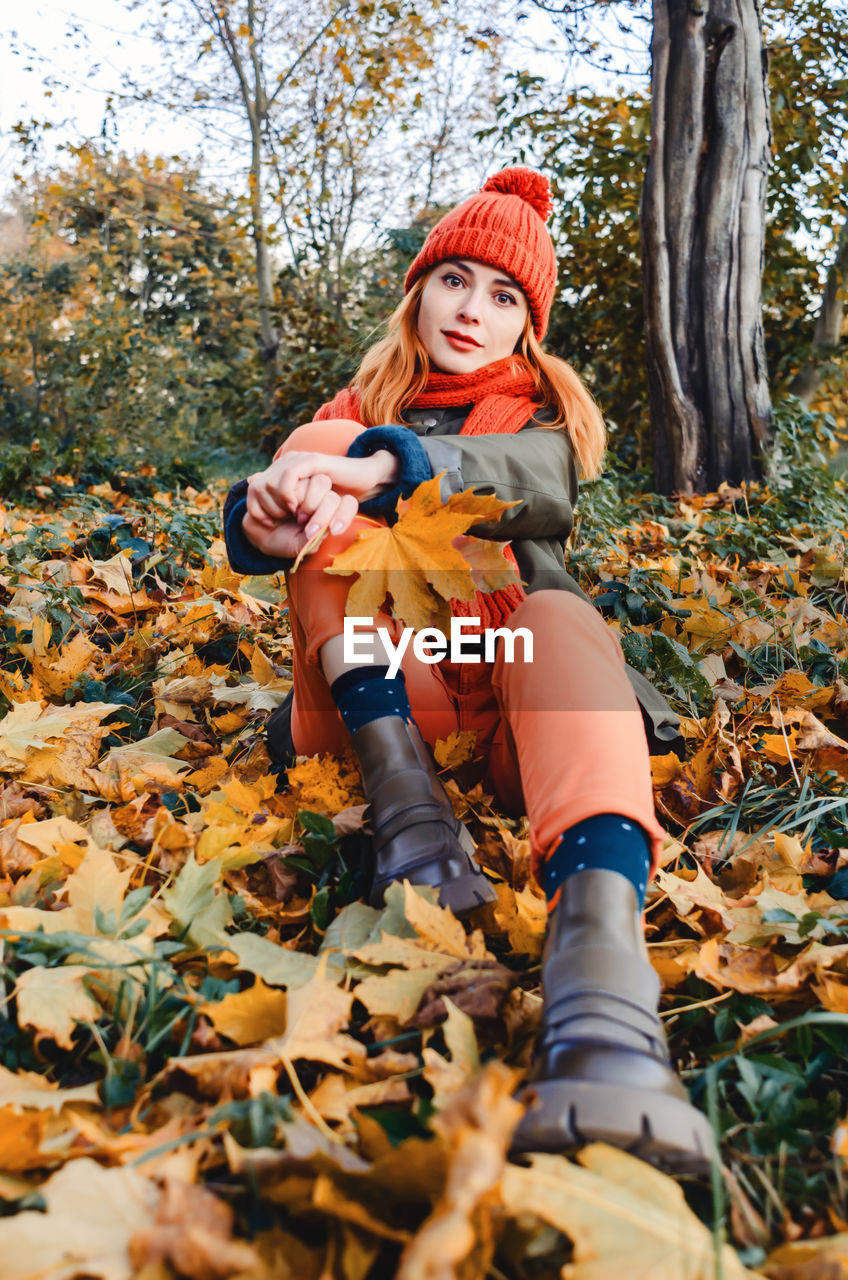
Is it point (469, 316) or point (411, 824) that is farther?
point (469, 316)

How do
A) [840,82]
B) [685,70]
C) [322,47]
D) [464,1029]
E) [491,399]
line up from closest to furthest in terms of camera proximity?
[464,1029] < [491,399] < [685,70] < [840,82] < [322,47]

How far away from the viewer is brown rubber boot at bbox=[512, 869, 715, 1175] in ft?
2.20

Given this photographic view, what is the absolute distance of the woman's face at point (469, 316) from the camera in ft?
5.62

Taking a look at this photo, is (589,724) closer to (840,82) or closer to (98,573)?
(98,573)

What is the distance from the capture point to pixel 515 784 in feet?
4.45

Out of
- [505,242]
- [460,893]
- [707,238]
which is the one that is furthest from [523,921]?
[707,238]

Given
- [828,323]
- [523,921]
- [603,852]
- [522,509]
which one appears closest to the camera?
[603,852]

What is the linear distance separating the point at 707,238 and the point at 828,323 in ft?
5.69

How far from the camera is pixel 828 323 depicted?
17.3ft

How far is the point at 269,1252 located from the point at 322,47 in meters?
9.16

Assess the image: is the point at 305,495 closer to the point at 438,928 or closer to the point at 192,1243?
the point at 438,928

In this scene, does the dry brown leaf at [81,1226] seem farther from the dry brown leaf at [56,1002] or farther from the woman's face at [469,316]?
the woman's face at [469,316]

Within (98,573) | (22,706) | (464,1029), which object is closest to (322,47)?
(98,573)

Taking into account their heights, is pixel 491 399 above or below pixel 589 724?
above
